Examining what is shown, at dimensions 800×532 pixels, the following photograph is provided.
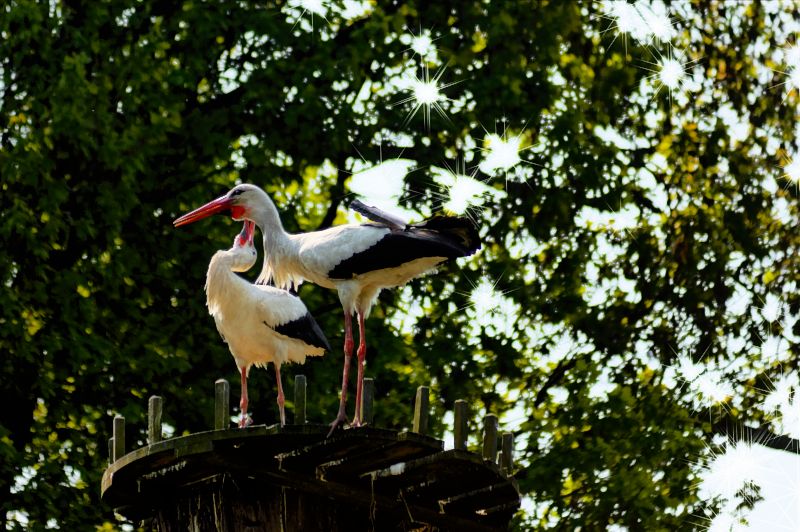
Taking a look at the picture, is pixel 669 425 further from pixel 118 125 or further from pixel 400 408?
pixel 118 125

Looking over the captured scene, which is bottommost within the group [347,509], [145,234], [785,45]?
[347,509]

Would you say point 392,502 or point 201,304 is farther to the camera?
point 201,304

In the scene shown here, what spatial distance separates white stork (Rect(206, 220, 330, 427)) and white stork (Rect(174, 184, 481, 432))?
2.33 ft

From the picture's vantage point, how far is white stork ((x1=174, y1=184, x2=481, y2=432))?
37.4 ft

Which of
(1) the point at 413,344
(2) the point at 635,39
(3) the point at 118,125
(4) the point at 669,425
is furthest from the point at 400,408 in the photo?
(2) the point at 635,39

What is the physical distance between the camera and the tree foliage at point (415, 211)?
1736 cm

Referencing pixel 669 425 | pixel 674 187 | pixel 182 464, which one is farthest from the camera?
pixel 674 187

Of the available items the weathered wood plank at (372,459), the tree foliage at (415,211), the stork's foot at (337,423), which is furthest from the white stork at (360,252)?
the tree foliage at (415,211)

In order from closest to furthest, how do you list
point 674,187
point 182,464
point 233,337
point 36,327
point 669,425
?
point 182,464
point 233,337
point 36,327
point 669,425
point 674,187

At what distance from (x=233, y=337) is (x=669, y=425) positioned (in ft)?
22.0

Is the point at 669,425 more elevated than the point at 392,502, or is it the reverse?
the point at 669,425

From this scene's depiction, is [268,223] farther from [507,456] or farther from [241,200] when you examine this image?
[507,456]

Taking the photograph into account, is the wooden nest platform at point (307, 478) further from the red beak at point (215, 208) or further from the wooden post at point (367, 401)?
the red beak at point (215, 208)

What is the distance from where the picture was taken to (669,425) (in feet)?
60.8
